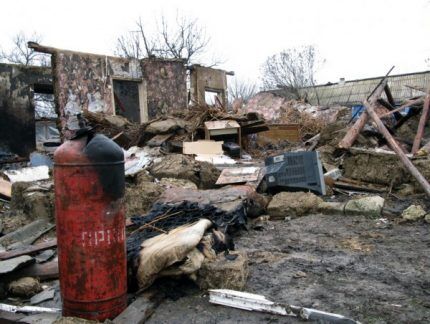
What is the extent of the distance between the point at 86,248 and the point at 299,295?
5.51 ft

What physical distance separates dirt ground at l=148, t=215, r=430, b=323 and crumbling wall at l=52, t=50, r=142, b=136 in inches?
360

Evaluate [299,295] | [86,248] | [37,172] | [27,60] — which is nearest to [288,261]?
[299,295]

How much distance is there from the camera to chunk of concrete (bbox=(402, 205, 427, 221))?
5.86m

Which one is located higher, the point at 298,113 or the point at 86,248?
the point at 298,113

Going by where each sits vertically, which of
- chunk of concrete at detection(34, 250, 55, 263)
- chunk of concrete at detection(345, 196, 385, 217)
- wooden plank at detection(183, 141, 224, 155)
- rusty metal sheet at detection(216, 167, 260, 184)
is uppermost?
wooden plank at detection(183, 141, 224, 155)

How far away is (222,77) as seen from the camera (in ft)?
61.3

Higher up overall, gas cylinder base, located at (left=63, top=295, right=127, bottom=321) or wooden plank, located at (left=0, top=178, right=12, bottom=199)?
wooden plank, located at (left=0, top=178, right=12, bottom=199)

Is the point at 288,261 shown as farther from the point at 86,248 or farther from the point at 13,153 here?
the point at 13,153

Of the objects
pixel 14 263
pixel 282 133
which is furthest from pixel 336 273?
pixel 282 133

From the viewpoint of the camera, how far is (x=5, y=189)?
25.7 feet

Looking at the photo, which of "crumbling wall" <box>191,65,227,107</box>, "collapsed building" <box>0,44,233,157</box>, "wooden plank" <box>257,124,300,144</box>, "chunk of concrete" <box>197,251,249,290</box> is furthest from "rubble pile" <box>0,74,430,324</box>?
"crumbling wall" <box>191,65,227,107</box>

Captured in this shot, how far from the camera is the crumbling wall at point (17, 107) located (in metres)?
14.0

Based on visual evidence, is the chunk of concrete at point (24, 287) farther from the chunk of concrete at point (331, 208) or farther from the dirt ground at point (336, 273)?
the chunk of concrete at point (331, 208)

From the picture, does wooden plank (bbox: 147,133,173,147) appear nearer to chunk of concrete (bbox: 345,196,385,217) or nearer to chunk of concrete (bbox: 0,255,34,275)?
chunk of concrete (bbox: 345,196,385,217)
